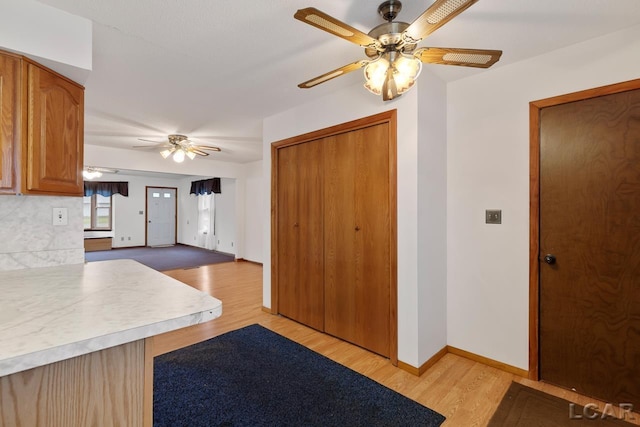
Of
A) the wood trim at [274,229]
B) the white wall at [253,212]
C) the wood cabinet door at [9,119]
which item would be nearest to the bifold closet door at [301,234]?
the wood trim at [274,229]

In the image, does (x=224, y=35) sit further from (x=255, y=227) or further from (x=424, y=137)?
(x=255, y=227)

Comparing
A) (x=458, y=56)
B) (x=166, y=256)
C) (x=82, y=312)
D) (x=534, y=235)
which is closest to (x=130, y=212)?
(x=166, y=256)

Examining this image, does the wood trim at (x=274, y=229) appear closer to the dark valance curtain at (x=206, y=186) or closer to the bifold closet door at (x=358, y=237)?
the bifold closet door at (x=358, y=237)

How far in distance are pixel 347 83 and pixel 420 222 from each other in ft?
4.53

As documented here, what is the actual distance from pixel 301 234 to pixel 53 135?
2.08 meters

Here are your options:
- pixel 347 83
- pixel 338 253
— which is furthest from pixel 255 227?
pixel 347 83

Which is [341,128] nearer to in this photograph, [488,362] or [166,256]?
[488,362]

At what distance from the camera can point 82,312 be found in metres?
1.03

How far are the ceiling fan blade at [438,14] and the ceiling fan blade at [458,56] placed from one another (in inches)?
5.1

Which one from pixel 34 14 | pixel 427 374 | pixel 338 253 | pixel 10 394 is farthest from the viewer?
pixel 338 253

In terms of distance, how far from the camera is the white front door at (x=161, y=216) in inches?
364

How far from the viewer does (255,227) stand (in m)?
6.75

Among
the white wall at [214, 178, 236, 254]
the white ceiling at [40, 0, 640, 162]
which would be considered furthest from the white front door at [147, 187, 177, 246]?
the white ceiling at [40, 0, 640, 162]

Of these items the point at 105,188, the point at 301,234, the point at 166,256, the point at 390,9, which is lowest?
the point at 166,256
